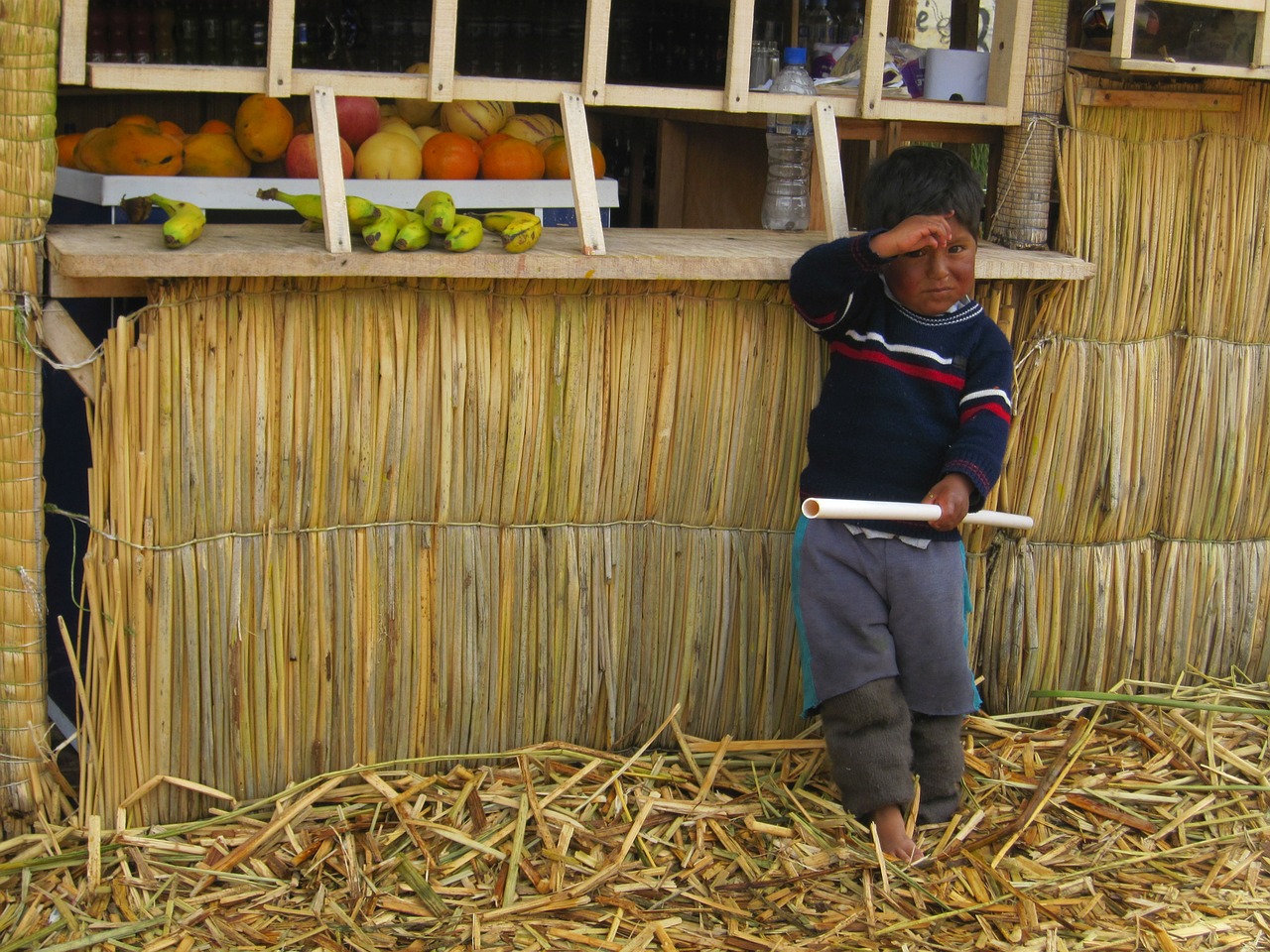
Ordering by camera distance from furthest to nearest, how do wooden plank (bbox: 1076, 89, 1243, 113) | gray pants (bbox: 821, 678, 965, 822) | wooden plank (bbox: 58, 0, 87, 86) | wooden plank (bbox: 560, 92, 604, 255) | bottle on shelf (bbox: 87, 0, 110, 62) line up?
bottle on shelf (bbox: 87, 0, 110, 62)
wooden plank (bbox: 1076, 89, 1243, 113)
gray pants (bbox: 821, 678, 965, 822)
wooden plank (bbox: 560, 92, 604, 255)
wooden plank (bbox: 58, 0, 87, 86)

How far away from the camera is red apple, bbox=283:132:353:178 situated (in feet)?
10.8

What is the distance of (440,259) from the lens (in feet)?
8.43

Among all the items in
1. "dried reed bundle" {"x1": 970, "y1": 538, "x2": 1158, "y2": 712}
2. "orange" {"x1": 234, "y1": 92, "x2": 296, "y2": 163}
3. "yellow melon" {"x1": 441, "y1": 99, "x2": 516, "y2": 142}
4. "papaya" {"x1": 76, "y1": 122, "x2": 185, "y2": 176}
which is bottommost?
"dried reed bundle" {"x1": 970, "y1": 538, "x2": 1158, "y2": 712}

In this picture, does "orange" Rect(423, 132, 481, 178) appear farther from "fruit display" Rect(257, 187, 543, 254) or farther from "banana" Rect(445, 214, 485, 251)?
"banana" Rect(445, 214, 485, 251)

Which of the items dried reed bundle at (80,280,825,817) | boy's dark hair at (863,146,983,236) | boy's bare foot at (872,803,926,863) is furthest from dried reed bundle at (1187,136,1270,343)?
boy's bare foot at (872,803,926,863)

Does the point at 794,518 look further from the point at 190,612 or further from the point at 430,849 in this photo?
the point at 190,612

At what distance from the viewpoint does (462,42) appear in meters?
4.53

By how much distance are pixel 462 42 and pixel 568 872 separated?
2.94 m

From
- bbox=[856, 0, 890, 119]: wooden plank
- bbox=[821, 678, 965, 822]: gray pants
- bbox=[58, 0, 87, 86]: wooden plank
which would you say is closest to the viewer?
bbox=[58, 0, 87, 86]: wooden plank

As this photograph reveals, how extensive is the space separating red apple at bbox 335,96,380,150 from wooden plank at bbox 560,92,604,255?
876 mm

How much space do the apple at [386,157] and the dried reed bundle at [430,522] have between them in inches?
26.7

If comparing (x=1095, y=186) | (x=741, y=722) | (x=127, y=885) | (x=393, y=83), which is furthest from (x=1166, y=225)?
(x=127, y=885)

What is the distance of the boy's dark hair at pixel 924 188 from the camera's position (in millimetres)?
2768

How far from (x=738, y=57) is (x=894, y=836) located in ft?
5.42
